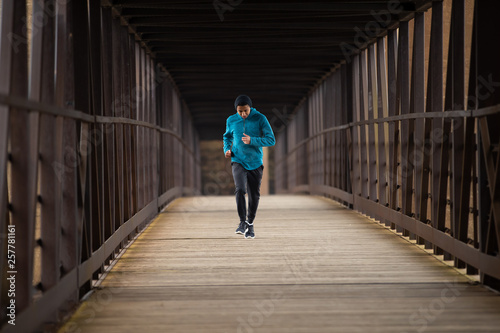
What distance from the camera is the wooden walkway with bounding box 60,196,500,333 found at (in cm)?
366

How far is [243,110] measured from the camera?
6.70 m

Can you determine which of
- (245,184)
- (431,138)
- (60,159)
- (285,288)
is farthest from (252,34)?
(60,159)

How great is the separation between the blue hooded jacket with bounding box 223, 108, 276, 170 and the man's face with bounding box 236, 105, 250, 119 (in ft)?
0.23

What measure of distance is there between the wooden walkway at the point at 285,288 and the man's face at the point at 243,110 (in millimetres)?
1228

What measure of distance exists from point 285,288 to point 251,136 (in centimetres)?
256

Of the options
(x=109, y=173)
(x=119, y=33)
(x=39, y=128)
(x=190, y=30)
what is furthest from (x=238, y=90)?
(x=39, y=128)

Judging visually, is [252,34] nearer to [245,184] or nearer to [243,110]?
[243,110]

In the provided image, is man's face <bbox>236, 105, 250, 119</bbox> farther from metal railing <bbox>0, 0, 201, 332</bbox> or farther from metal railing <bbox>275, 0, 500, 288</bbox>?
metal railing <bbox>275, 0, 500, 288</bbox>

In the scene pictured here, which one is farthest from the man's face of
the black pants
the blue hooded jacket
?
the black pants

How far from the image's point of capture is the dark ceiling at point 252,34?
695cm

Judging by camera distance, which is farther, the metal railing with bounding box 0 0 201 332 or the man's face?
the man's face

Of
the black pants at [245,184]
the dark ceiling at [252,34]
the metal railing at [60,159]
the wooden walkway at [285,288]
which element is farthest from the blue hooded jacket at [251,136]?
the dark ceiling at [252,34]

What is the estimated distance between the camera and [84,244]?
4383 mm

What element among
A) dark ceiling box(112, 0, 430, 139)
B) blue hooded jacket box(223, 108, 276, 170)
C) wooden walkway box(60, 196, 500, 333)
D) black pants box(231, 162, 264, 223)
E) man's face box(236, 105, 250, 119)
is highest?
dark ceiling box(112, 0, 430, 139)
